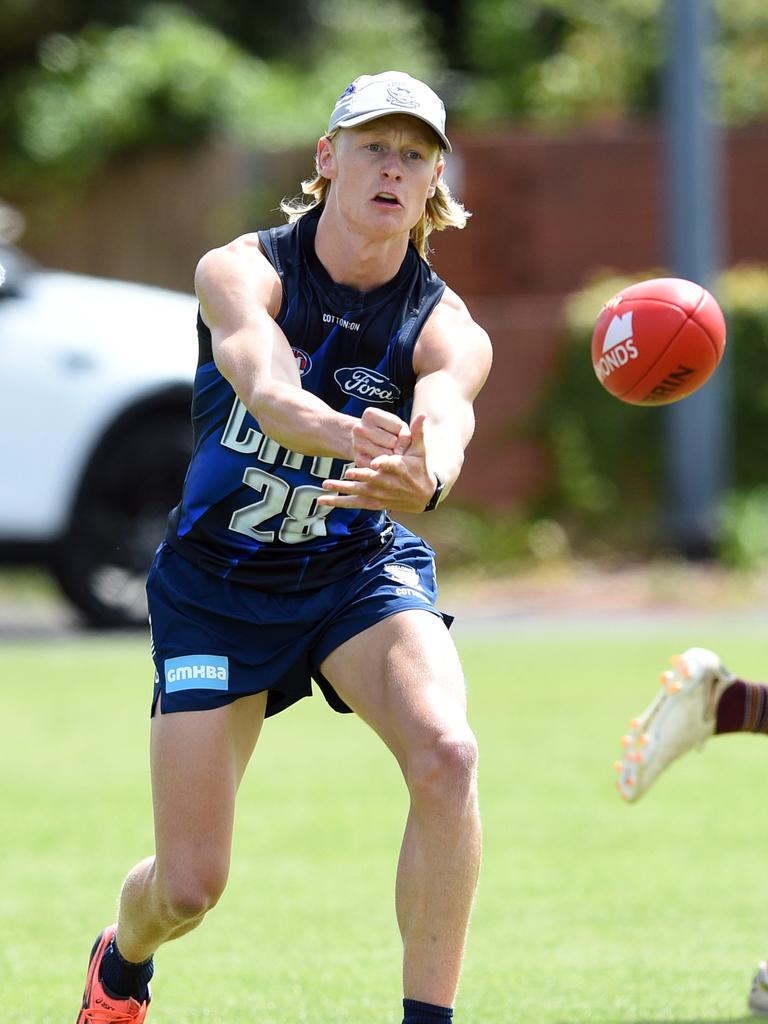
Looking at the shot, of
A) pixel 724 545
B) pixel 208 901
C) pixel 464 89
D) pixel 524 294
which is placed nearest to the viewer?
pixel 208 901

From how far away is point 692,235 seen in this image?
15.2 m

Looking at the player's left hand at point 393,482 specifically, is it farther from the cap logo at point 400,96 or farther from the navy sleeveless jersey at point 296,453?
the cap logo at point 400,96

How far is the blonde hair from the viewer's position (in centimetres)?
523

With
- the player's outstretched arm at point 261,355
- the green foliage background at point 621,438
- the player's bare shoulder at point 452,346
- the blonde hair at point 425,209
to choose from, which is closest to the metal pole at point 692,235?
the green foliage background at point 621,438

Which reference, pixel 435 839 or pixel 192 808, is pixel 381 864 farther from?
pixel 435 839

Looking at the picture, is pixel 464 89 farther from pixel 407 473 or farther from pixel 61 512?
pixel 407 473

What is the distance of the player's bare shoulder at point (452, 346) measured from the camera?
4.91 meters

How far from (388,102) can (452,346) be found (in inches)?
24.6

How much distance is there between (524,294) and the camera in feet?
62.1

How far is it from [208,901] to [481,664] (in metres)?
7.23

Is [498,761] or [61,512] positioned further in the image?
[61,512]

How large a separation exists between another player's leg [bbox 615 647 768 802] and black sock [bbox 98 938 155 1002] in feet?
5.22

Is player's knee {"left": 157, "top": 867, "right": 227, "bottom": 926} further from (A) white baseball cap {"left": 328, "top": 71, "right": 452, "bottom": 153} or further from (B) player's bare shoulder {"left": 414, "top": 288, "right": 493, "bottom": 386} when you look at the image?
(A) white baseball cap {"left": 328, "top": 71, "right": 452, "bottom": 153}

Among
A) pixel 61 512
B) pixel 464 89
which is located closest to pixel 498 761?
pixel 61 512
